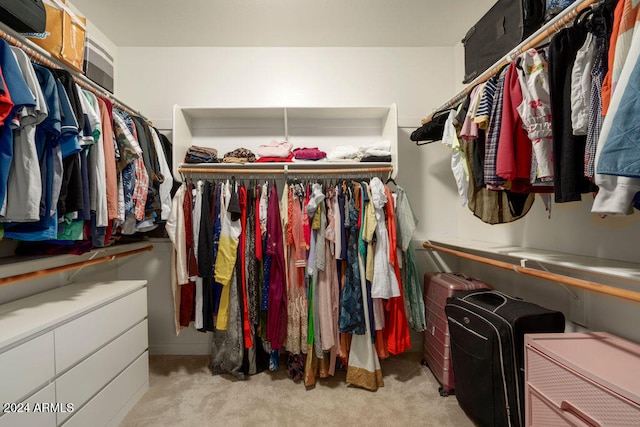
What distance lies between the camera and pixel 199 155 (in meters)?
2.07

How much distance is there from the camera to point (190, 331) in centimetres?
234

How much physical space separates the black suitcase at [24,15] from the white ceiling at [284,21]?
961 millimetres

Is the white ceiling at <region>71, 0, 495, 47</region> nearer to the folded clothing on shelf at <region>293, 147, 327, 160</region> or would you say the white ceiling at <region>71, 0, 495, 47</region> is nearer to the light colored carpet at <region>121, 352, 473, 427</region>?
the folded clothing on shelf at <region>293, 147, 327, 160</region>

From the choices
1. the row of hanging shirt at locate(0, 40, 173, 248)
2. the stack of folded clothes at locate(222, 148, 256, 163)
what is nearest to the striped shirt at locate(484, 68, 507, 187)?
the stack of folded clothes at locate(222, 148, 256, 163)

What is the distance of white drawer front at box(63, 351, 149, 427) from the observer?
1.32 m

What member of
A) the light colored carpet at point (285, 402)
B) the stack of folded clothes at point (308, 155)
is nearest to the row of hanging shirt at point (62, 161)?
the stack of folded clothes at point (308, 155)

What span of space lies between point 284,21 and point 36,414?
261 cm

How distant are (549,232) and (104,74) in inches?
115

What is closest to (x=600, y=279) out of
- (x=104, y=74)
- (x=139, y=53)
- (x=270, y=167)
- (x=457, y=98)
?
(x=457, y=98)

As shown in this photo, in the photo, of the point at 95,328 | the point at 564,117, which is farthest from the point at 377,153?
the point at 95,328

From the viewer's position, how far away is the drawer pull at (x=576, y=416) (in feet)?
3.01

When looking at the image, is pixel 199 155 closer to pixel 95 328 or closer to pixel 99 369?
pixel 95 328

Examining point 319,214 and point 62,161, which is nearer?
point 62,161

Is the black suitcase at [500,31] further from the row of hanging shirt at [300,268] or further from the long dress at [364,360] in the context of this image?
the long dress at [364,360]
